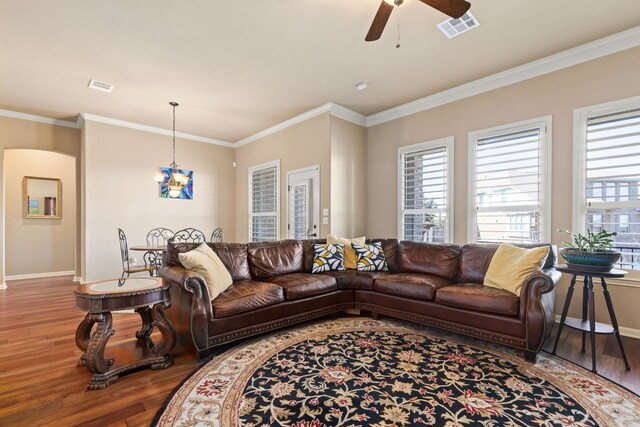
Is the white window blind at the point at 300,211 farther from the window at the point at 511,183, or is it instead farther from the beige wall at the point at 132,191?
the window at the point at 511,183

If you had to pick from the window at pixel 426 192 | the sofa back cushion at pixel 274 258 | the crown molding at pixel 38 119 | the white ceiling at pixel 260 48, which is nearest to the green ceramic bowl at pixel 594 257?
the window at pixel 426 192

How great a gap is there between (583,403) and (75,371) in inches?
137

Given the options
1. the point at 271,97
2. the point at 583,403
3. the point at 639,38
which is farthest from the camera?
the point at 271,97

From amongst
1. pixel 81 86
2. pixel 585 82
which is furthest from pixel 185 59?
pixel 585 82

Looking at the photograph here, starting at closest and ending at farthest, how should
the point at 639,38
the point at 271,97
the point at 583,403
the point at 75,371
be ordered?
the point at 583,403 → the point at 75,371 → the point at 639,38 → the point at 271,97

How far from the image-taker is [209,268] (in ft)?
9.49

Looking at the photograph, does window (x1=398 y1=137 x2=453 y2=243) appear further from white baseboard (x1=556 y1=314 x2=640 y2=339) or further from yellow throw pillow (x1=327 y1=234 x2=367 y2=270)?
white baseboard (x1=556 y1=314 x2=640 y2=339)

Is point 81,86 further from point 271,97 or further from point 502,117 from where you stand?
point 502,117

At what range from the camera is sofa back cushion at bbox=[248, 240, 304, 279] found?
3.66m

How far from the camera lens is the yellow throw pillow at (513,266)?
2822 millimetres

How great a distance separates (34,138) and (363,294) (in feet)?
19.9

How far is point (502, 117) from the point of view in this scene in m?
3.92

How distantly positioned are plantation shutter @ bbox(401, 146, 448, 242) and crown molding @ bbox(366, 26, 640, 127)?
2.22 ft

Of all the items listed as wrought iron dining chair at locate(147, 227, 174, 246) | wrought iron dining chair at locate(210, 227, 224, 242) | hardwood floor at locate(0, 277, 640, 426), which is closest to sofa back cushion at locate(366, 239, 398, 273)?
hardwood floor at locate(0, 277, 640, 426)
